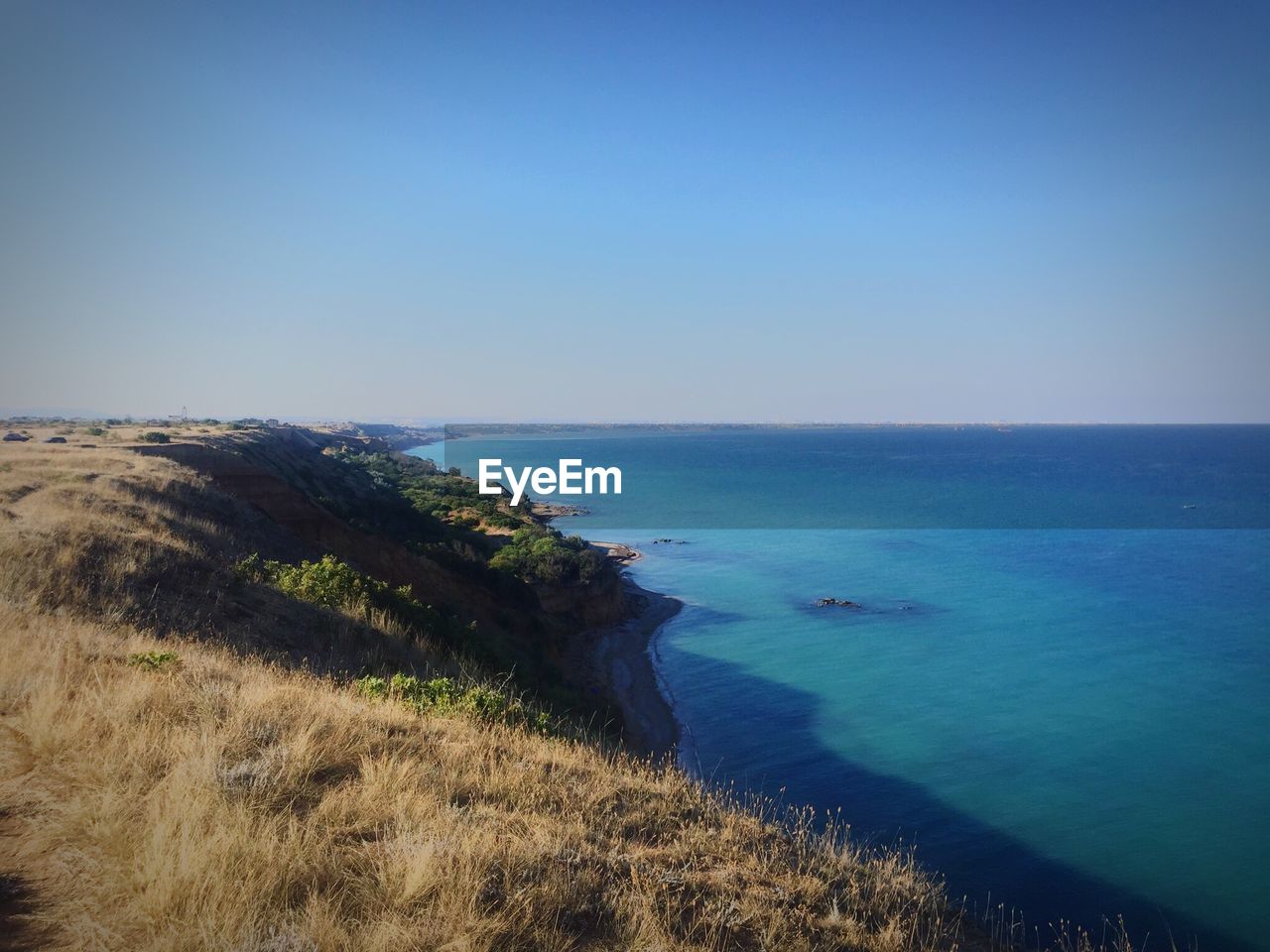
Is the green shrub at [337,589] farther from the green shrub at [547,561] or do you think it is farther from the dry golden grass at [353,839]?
the green shrub at [547,561]

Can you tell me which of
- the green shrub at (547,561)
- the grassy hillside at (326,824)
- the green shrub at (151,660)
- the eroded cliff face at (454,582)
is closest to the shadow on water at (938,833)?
the eroded cliff face at (454,582)

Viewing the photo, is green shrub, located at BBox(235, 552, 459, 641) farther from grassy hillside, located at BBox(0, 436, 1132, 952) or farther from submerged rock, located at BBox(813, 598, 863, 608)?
submerged rock, located at BBox(813, 598, 863, 608)

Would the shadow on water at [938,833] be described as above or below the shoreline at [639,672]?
below

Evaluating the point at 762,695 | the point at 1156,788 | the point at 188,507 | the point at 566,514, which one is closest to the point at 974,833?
the point at 1156,788

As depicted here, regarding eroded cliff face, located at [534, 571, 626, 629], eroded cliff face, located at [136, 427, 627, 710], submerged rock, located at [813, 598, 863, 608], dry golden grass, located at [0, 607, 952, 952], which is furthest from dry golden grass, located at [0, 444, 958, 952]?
submerged rock, located at [813, 598, 863, 608]

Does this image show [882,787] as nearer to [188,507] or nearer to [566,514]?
[188,507]

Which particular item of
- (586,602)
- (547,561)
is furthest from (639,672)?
(547,561)
